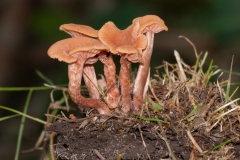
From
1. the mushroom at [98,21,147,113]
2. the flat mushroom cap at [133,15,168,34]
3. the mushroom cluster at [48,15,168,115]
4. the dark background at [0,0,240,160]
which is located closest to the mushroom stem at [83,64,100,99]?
the mushroom cluster at [48,15,168,115]

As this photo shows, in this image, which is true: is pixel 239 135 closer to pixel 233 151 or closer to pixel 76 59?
pixel 233 151

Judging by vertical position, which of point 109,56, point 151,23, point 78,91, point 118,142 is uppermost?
point 151,23

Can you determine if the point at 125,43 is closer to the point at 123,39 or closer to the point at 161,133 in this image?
the point at 123,39

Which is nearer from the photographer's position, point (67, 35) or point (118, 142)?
point (118, 142)

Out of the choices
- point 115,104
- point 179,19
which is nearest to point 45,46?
point 179,19

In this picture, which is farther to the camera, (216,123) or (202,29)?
(202,29)

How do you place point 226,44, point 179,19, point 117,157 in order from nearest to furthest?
point 117,157 < point 226,44 < point 179,19

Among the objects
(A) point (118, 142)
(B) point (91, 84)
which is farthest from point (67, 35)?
(A) point (118, 142)

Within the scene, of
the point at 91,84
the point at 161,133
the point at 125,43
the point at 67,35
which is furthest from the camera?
the point at 67,35
